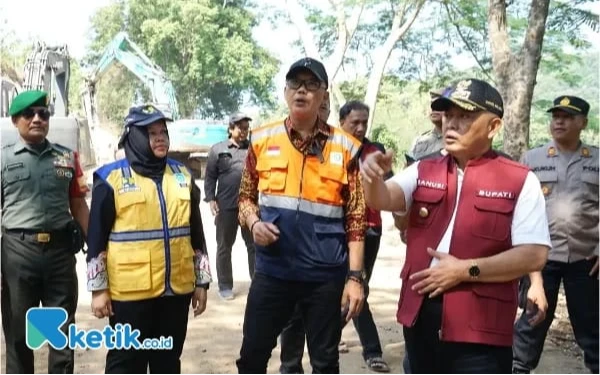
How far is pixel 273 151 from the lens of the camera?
116 inches

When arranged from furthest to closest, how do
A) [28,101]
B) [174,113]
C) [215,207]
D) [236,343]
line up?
1. [174,113]
2. [215,207]
3. [236,343]
4. [28,101]

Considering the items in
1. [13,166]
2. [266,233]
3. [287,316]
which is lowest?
[287,316]

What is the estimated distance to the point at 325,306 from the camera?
288 cm

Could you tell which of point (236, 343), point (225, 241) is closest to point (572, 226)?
point (236, 343)

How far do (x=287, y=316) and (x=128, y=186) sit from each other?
972 mm

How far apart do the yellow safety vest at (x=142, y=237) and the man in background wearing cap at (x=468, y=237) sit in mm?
1257

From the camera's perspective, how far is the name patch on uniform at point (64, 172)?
369 cm

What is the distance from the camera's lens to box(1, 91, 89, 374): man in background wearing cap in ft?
11.8

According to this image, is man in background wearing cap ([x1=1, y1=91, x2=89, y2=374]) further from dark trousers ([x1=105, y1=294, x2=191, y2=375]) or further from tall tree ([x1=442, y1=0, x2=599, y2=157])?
tall tree ([x1=442, y1=0, x2=599, y2=157])

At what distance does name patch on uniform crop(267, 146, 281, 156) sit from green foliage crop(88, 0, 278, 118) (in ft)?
97.3

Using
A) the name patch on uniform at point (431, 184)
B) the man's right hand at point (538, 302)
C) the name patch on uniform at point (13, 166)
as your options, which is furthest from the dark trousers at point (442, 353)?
the name patch on uniform at point (13, 166)

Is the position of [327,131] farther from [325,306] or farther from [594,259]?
[594,259]

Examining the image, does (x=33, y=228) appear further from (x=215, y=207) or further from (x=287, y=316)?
(x=215, y=207)

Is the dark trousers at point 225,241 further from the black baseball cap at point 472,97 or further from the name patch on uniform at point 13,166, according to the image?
the black baseball cap at point 472,97
